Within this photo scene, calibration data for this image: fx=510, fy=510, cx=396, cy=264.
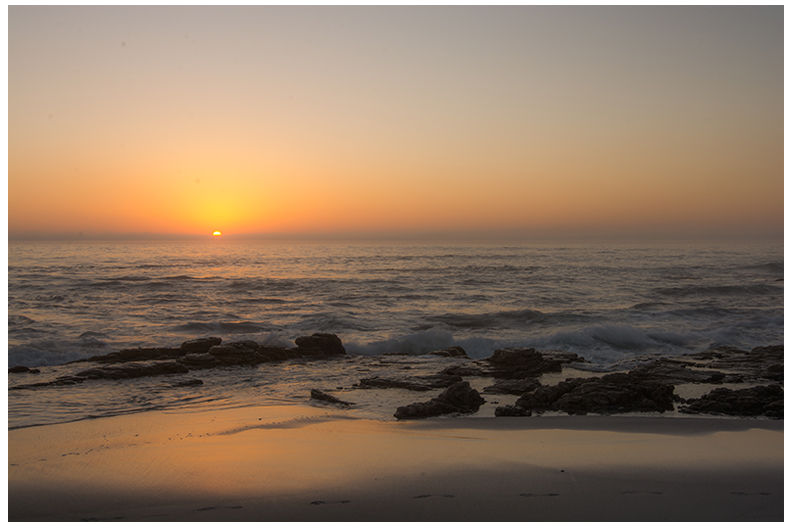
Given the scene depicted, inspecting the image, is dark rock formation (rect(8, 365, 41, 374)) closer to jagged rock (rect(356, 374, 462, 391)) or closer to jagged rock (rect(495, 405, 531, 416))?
jagged rock (rect(356, 374, 462, 391))

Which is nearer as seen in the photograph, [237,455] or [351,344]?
[237,455]

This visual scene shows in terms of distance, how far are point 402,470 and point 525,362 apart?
6.94 meters

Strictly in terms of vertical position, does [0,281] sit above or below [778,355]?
above

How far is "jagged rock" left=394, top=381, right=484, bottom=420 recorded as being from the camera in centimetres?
713

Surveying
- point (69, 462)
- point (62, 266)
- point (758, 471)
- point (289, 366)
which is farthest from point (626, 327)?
point (62, 266)

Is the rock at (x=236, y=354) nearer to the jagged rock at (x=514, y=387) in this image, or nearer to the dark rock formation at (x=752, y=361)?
the jagged rock at (x=514, y=387)

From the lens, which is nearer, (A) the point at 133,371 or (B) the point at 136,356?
(A) the point at 133,371

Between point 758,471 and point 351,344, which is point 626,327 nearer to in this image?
point 351,344

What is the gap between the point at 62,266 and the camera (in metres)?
40.2

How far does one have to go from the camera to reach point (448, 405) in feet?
24.0

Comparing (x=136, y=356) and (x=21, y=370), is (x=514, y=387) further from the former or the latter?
(x=21, y=370)

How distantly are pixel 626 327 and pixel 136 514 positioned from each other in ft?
52.4

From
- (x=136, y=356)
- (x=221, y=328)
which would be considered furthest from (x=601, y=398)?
(x=221, y=328)

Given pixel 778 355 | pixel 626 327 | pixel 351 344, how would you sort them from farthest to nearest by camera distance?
pixel 626 327
pixel 351 344
pixel 778 355
